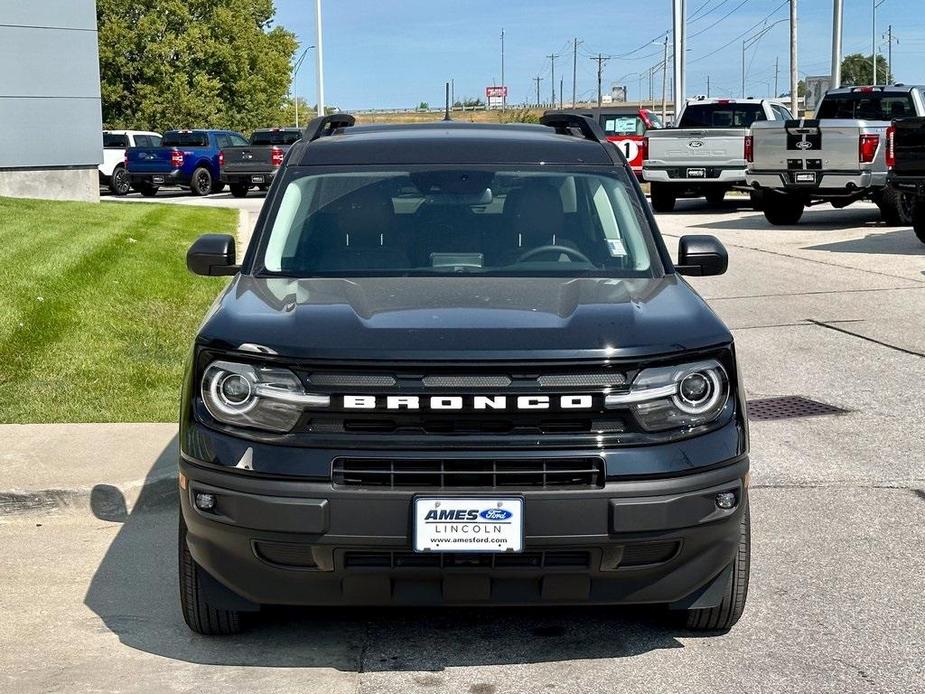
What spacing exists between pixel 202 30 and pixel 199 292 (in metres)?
50.2

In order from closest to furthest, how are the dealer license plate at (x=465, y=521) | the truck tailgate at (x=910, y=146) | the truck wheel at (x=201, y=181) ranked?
1. the dealer license plate at (x=465, y=521)
2. the truck tailgate at (x=910, y=146)
3. the truck wheel at (x=201, y=181)

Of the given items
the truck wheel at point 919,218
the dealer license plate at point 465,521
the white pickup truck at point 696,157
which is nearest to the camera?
the dealer license plate at point 465,521

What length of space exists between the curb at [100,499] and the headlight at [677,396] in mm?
2988

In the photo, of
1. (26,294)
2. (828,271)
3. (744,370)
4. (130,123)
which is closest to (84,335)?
(26,294)

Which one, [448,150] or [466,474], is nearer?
[466,474]

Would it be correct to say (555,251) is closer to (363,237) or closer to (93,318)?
(363,237)

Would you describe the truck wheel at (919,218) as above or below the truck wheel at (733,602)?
above

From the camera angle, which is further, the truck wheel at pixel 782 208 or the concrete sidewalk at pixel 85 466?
the truck wheel at pixel 782 208

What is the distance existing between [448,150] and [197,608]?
226 centimetres

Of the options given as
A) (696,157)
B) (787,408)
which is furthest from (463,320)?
(696,157)

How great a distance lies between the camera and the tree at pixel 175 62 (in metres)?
58.2

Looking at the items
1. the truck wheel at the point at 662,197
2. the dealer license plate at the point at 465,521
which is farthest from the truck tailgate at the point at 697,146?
the dealer license plate at the point at 465,521

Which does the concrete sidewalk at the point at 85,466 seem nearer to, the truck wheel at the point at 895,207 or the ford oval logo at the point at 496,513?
the ford oval logo at the point at 496,513

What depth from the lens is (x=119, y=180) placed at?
36.2m
